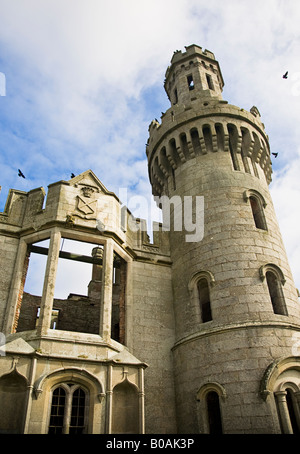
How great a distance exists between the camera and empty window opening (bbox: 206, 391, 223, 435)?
37.3 feet

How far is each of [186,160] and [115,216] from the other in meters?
4.79

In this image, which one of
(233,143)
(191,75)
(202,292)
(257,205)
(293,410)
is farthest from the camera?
(191,75)

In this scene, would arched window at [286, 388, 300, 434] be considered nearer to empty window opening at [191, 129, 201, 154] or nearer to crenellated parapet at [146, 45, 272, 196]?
crenellated parapet at [146, 45, 272, 196]

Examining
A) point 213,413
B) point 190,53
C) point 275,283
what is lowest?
point 213,413

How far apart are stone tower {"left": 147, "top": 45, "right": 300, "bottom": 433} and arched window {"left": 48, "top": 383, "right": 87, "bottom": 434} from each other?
3656 millimetres

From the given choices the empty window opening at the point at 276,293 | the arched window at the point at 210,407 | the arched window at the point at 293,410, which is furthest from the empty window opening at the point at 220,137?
the arched window at the point at 293,410

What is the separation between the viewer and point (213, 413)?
1164 centimetres

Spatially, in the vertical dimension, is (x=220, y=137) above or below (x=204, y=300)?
above

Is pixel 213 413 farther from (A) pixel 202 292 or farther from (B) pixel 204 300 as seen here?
(A) pixel 202 292

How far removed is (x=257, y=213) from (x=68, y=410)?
34.4 feet

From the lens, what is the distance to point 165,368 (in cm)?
1345

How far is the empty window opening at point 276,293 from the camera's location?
12.9 meters

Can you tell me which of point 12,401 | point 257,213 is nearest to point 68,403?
point 12,401

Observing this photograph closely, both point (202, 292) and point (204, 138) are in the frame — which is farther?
point (204, 138)
